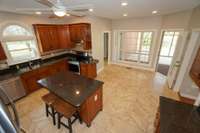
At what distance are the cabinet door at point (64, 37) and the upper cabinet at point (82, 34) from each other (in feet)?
0.67

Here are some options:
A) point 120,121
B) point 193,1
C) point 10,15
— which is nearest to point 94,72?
point 120,121

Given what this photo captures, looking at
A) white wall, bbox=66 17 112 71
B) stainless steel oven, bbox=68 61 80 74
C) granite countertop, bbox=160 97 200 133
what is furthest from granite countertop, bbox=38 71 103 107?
white wall, bbox=66 17 112 71

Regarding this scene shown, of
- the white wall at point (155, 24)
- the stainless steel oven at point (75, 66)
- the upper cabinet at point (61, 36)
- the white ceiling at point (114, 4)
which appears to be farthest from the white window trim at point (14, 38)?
the white wall at point (155, 24)

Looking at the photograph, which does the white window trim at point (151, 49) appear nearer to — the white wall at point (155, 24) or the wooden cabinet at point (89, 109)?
the white wall at point (155, 24)

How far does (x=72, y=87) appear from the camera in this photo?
223cm

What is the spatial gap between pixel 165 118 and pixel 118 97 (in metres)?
2.06

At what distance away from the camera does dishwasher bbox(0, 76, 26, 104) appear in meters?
2.88

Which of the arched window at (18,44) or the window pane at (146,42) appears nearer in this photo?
the arched window at (18,44)

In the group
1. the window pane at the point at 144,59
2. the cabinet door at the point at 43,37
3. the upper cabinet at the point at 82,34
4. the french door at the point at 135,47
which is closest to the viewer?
the cabinet door at the point at 43,37

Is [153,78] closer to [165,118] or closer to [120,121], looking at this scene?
[120,121]

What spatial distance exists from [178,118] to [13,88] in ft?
13.5

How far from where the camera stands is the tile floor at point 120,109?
2.28 metres

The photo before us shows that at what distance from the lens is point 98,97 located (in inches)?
97.0

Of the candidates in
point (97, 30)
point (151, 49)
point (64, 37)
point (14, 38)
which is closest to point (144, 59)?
point (151, 49)
